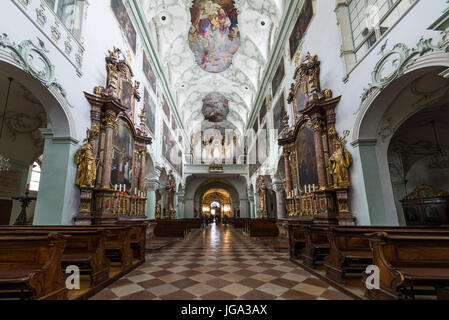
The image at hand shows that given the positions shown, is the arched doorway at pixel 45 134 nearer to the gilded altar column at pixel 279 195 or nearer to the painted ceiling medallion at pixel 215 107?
the gilded altar column at pixel 279 195

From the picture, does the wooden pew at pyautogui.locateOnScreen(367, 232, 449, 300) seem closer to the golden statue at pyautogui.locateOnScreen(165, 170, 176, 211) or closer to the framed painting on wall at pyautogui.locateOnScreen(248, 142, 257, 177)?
the golden statue at pyautogui.locateOnScreen(165, 170, 176, 211)

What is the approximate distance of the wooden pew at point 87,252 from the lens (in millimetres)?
3066

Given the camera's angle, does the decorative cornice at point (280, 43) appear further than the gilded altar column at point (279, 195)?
No

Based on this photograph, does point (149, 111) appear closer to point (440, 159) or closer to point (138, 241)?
point (138, 241)

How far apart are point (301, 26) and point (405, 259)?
9964 mm

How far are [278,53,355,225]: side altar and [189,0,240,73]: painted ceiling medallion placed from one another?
937 centimetres

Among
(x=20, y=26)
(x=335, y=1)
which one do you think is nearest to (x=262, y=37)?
(x=335, y=1)

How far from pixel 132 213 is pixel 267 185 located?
1007cm

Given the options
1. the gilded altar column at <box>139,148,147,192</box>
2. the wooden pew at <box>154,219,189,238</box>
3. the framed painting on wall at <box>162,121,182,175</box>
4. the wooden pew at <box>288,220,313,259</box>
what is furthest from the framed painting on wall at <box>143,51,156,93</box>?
the wooden pew at <box>288,220,313,259</box>

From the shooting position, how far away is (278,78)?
12.7 m

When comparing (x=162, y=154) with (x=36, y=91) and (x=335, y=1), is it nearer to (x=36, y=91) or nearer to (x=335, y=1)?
(x=36, y=91)

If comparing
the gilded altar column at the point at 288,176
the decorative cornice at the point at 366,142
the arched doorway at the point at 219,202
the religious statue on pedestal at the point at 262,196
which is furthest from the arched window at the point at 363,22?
the arched doorway at the point at 219,202

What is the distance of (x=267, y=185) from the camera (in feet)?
52.5

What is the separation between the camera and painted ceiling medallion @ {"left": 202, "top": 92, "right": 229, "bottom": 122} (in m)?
23.5
